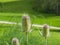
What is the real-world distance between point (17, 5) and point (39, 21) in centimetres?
806

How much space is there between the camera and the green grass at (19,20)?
180 inches

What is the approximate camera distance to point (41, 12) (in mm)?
15562

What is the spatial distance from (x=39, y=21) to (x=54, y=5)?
2.38 metres

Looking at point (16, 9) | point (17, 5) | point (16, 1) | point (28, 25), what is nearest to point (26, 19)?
point (28, 25)

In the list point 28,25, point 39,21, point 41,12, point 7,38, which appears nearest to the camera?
point 28,25

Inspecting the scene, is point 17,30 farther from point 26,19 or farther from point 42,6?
point 42,6

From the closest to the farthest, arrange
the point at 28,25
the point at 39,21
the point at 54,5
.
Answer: the point at 28,25, the point at 39,21, the point at 54,5

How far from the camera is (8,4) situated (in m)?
20.5

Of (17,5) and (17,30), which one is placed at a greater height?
(17,30)

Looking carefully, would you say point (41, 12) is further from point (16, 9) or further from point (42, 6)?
point (16, 9)

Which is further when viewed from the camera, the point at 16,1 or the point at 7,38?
the point at 16,1

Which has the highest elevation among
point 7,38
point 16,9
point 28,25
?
point 28,25

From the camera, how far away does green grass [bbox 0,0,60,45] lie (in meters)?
4.57

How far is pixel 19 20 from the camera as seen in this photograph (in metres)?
6.41
